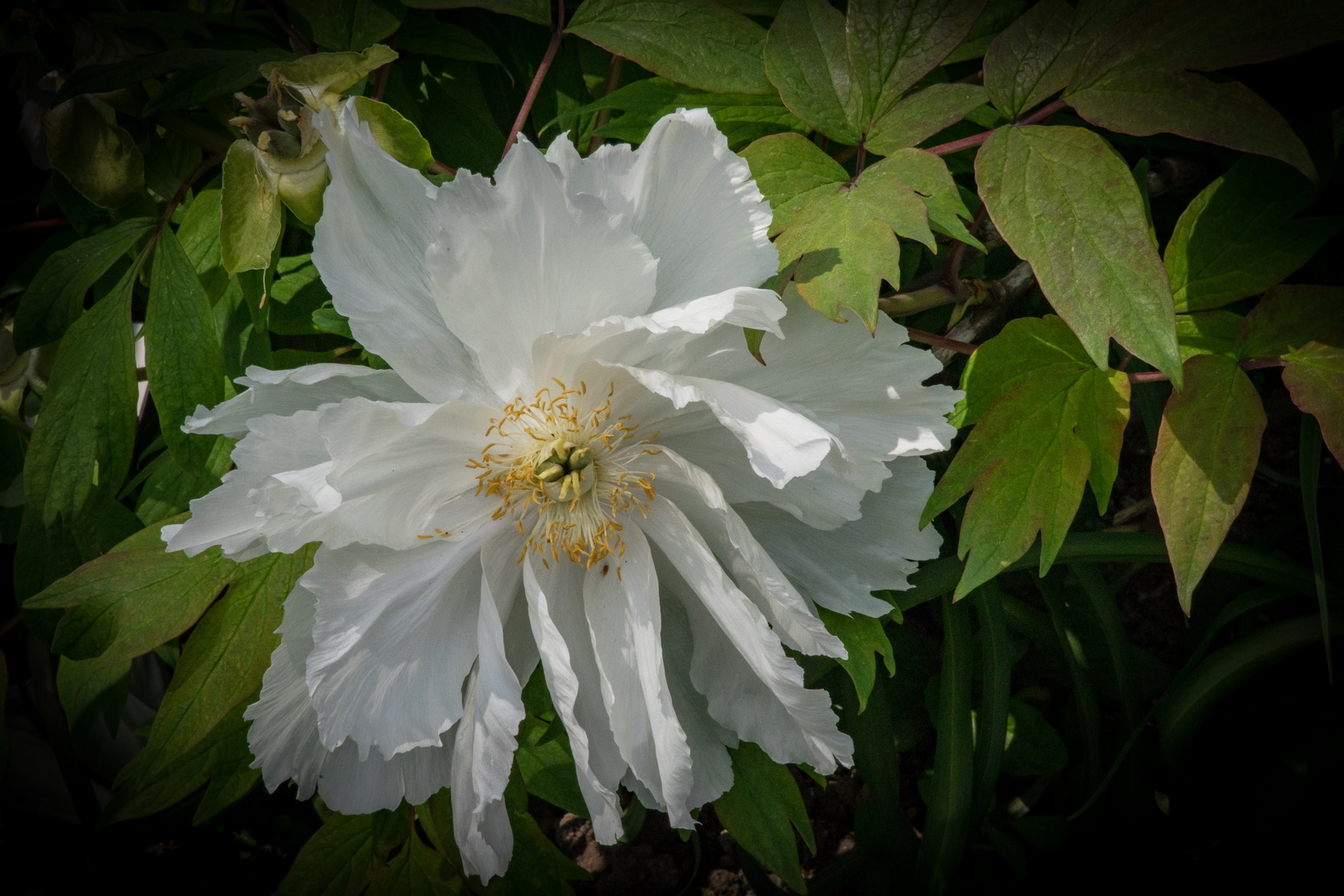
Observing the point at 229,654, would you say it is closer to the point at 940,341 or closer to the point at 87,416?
the point at 87,416

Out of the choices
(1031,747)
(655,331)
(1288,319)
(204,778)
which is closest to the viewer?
(655,331)

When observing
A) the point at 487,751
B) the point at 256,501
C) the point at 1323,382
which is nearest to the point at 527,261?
the point at 256,501

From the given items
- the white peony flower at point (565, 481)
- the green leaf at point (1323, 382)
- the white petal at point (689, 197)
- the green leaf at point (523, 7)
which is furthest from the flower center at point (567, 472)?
the green leaf at point (1323, 382)

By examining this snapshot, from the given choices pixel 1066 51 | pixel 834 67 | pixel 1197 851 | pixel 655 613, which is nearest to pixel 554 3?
pixel 834 67

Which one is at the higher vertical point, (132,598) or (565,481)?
(565,481)

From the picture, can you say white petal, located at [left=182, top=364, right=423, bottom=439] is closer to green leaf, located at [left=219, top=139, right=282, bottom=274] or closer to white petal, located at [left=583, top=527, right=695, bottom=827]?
green leaf, located at [left=219, top=139, right=282, bottom=274]

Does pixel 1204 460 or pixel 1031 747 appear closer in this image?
pixel 1204 460

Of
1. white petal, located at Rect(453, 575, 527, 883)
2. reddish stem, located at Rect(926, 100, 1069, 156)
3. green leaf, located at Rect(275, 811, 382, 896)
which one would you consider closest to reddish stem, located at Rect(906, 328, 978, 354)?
reddish stem, located at Rect(926, 100, 1069, 156)
